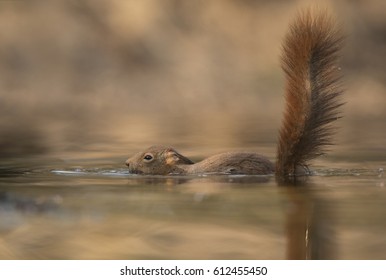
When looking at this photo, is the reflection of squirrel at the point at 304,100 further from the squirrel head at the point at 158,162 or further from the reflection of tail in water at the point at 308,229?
the reflection of tail in water at the point at 308,229

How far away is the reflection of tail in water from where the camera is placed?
5045 millimetres

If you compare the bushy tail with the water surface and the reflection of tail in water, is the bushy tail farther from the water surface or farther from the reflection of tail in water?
the reflection of tail in water

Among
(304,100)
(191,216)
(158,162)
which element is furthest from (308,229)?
(158,162)

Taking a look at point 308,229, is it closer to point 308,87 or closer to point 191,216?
point 191,216

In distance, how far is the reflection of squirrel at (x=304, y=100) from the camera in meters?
7.64

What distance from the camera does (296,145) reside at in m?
7.93

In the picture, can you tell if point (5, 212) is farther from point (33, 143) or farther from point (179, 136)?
point (179, 136)

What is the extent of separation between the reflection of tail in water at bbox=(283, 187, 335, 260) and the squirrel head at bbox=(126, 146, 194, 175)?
1786 mm

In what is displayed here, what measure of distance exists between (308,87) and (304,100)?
4.1 inches

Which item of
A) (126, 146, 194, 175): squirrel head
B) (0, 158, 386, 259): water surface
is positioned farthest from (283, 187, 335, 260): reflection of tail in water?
(126, 146, 194, 175): squirrel head

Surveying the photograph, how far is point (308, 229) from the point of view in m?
5.62
